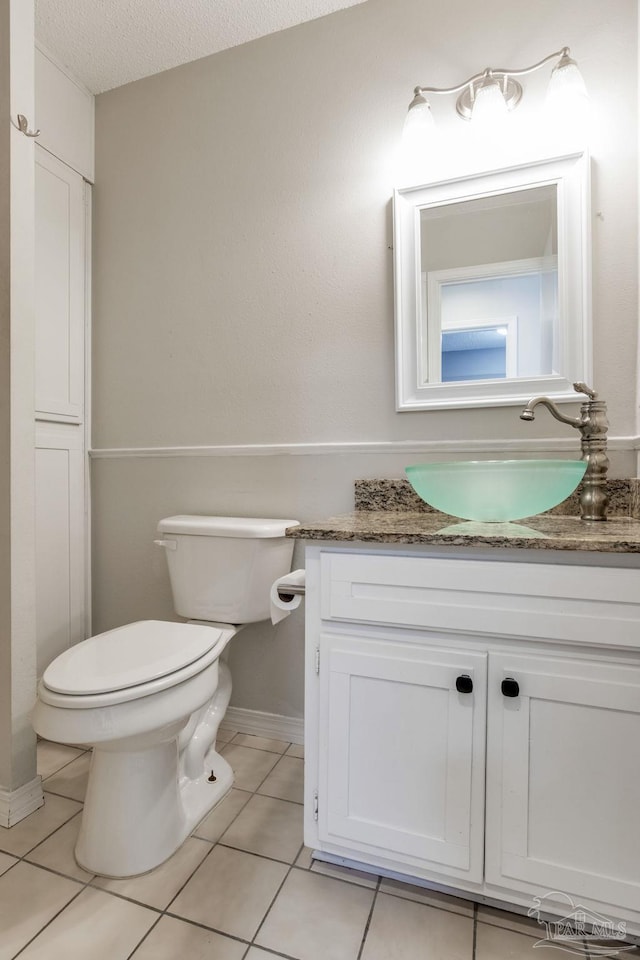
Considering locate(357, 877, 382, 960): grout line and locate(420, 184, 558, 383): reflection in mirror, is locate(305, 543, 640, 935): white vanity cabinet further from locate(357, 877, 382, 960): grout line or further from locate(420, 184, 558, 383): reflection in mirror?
locate(420, 184, 558, 383): reflection in mirror

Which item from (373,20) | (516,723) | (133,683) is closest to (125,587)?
(133,683)

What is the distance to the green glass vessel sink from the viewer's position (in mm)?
1008

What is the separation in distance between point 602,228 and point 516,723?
123 centimetres

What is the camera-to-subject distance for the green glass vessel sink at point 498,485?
1.01 meters

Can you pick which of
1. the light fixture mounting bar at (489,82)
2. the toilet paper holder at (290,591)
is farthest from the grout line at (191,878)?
the light fixture mounting bar at (489,82)

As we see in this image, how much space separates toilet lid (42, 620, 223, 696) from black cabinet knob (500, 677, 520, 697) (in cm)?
67

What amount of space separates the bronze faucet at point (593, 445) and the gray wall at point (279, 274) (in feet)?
0.60

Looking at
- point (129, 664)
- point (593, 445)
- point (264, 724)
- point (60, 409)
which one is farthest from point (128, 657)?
point (593, 445)

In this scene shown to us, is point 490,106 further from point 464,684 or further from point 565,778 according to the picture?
point 565,778

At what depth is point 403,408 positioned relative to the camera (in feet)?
4.77

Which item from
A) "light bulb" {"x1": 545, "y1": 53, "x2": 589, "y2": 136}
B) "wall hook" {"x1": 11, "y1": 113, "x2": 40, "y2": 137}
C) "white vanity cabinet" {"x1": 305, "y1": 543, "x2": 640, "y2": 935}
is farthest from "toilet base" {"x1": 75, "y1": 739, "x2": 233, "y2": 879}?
"light bulb" {"x1": 545, "y1": 53, "x2": 589, "y2": 136}

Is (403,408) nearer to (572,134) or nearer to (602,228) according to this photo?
(602,228)

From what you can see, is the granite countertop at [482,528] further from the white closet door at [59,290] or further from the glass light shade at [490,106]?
the white closet door at [59,290]

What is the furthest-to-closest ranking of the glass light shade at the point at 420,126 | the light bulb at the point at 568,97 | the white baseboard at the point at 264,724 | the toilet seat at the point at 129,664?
the white baseboard at the point at 264,724
the glass light shade at the point at 420,126
the light bulb at the point at 568,97
the toilet seat at the point at 129,664
